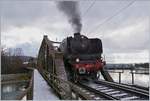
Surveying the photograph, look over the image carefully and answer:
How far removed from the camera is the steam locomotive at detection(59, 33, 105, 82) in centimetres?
1802

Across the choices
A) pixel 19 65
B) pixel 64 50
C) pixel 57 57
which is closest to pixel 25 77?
pixel 19 65

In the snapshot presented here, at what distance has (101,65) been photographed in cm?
1853

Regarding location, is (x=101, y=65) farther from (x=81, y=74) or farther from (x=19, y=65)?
(x=19, y=65)

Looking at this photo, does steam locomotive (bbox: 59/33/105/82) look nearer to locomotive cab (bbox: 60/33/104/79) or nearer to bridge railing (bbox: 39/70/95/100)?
locomotive cab (bbox: 60/33/104/79)

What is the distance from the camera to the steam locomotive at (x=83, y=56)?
18.0m

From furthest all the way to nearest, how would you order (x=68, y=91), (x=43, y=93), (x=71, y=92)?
1. (x=43, y=93)
2. (x=68, y=91)
3. (x=71, y=92)

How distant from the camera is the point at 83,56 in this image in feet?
60.5

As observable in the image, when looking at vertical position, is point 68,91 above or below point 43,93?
above

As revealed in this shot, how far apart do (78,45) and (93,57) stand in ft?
3.98

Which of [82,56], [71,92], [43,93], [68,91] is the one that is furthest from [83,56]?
[71,92]

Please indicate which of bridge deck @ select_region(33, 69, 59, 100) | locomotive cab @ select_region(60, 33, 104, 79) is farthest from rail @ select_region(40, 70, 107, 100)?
locomotive cab @ select_region(60, 33, 104, 79)

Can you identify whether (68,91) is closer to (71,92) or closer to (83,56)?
(71,92)

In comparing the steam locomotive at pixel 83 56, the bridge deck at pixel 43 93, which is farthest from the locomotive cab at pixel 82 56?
the bridge deck at pixel 43 93

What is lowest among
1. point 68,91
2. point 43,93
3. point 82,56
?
point 43,93
